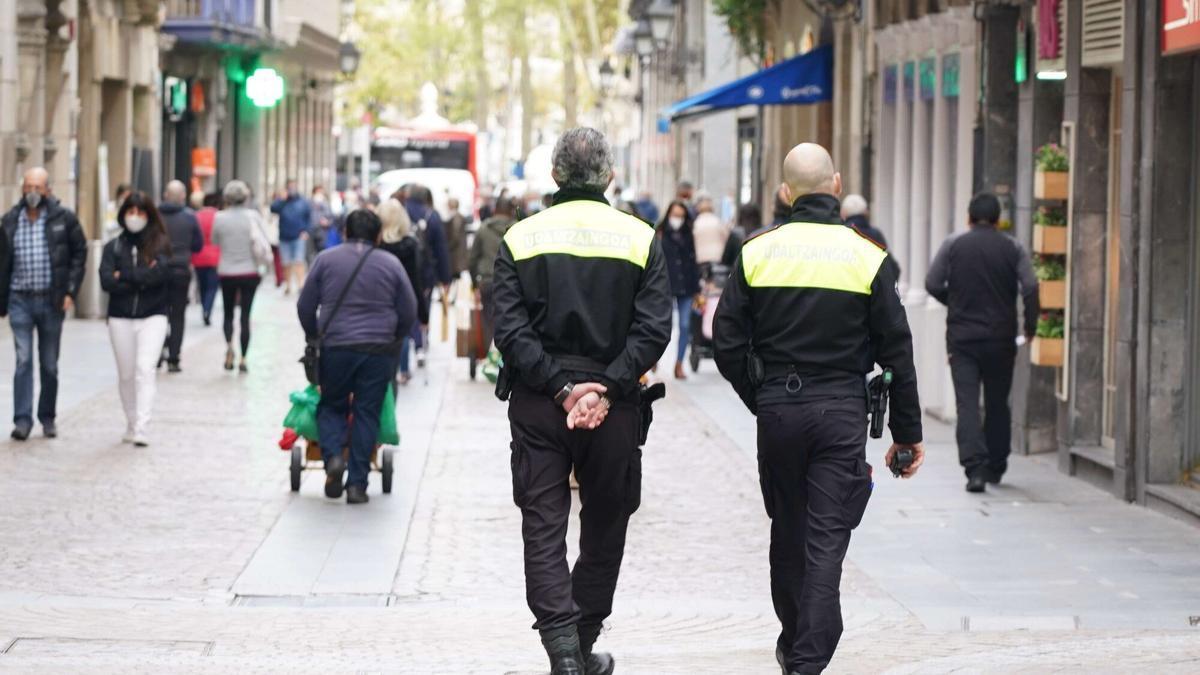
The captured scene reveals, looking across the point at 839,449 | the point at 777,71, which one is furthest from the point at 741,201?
the point at 839,449

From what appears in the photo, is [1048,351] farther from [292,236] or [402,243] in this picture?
[292,236]

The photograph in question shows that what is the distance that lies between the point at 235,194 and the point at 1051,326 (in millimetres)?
9873

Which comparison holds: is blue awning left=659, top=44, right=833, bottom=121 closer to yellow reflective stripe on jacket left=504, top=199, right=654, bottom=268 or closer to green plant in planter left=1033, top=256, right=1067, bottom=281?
green plant in planter left=1033, top=256, right=1067, bottom=281

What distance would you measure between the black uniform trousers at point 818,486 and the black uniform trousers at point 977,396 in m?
6.30

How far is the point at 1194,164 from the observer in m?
12.8

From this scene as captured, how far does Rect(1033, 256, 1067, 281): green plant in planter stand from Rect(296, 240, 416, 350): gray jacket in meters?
4.33

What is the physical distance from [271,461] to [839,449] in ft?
26.3

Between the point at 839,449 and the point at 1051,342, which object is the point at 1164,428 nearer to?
the point at 1051,342

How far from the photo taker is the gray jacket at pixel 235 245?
70.6 ft

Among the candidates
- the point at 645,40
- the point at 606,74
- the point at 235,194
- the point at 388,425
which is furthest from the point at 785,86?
the point at 606,74

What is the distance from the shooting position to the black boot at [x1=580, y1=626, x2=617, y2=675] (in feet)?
24.5

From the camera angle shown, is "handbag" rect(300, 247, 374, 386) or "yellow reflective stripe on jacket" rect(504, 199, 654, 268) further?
"handbag" rect(300, 247, 374, 386)

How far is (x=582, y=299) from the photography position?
7.26m

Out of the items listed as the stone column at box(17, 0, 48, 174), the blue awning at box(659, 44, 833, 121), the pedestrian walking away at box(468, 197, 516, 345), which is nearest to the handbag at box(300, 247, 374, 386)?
the pedestrian walking away at box(468, 197, 516, 345)
